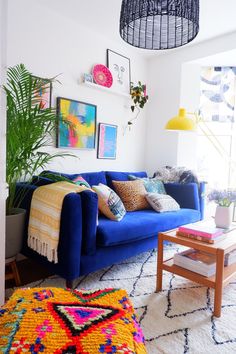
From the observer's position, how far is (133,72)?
3529 mm

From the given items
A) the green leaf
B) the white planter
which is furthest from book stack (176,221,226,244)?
the green leaf

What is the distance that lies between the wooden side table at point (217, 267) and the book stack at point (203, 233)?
4cm

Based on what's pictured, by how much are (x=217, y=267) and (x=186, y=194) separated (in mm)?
1462

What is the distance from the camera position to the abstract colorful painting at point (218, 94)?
3.53 m

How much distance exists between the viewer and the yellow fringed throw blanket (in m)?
1.71

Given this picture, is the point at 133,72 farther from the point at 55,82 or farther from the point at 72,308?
the point at 72,308

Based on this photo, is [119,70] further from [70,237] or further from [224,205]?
[70,237]

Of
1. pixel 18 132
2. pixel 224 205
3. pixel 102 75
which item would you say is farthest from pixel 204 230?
pixel 102 75

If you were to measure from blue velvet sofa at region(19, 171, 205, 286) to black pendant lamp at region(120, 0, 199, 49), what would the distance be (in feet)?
3.61

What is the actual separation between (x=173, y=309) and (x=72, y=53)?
2633mm

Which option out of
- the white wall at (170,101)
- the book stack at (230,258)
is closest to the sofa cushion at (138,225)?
the book stack at (230,258)


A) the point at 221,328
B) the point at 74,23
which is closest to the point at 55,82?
the point at 74,23

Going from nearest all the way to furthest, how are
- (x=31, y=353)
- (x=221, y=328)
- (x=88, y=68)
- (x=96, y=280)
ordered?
(x=31, y=353)
(x=221, y=328)
(x=96, y=280)
(x=88, y=68)

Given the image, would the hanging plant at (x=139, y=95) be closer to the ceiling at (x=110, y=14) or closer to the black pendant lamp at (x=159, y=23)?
the ceiling at (x=110, y=14)
